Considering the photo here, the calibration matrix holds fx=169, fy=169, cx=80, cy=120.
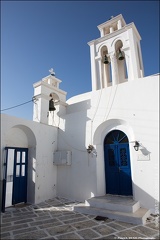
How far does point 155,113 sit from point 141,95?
3.24ft

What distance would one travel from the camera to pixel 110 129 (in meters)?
8.12

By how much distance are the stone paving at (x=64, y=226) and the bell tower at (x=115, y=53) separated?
6.08 m

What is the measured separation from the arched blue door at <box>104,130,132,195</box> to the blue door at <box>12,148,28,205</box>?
3.85m

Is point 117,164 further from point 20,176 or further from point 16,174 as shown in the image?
point 16,174

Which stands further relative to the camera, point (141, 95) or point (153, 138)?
point (141, 95)

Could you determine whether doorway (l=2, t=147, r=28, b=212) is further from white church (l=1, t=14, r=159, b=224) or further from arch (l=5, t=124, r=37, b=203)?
arch (l=5, t=124, r=37, b=203)

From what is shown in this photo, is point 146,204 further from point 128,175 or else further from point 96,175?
point 96,175

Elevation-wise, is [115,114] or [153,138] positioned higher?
[115,114]

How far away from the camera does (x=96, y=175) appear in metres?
7.59

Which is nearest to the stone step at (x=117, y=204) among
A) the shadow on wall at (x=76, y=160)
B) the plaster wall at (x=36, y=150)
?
the shadow on wall at (x=76, y=160)

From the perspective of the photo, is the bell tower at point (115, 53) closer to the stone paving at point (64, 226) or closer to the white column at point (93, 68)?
the white column at point (93, 68)

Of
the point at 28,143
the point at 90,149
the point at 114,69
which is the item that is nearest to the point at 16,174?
the point at 28,143

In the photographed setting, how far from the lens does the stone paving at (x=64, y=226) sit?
452 centimetres

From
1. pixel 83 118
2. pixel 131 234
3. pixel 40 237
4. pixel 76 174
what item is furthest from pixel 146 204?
pixel 83 118
